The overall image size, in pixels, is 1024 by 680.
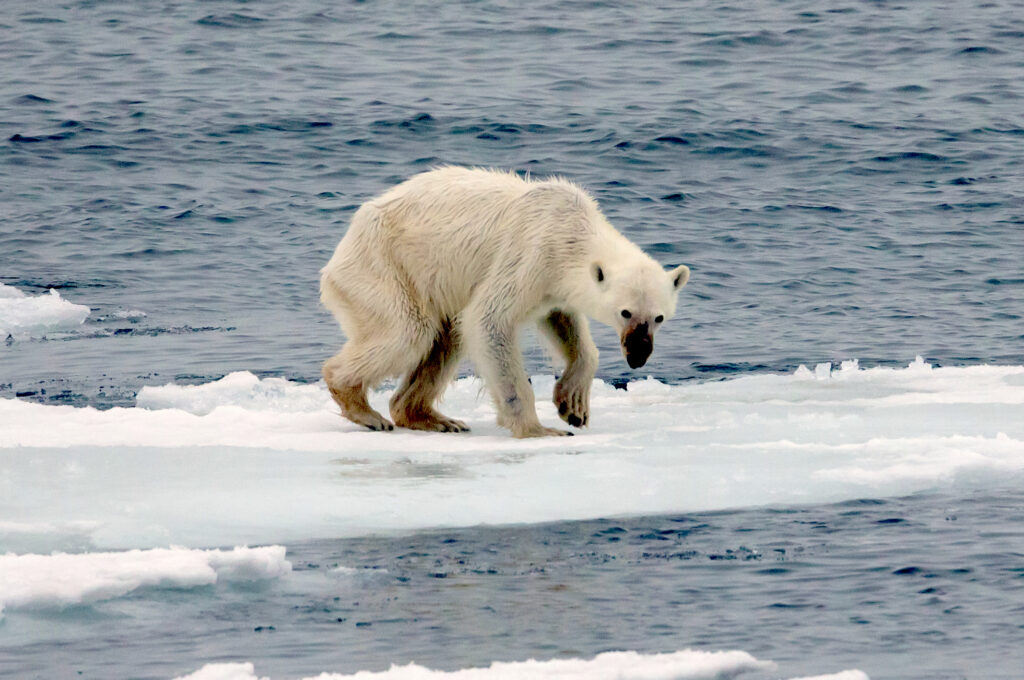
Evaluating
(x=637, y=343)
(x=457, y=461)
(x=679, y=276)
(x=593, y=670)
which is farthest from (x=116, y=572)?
(x=679, y=276)

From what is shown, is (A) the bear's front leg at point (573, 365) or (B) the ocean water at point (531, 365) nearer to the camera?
(B) the ocean water at point (531, 365)

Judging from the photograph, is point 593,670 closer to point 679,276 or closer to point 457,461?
point 457,461

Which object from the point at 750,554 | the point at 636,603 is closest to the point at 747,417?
the point at 750,554

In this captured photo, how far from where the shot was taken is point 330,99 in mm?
21766

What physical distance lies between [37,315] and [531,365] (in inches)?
167

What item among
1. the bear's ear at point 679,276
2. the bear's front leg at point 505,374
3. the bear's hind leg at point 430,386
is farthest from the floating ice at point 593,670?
the bear's hind leg at point 430,386

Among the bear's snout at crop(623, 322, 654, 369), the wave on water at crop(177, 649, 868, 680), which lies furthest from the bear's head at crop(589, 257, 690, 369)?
the wave on water at crop(177, 649, 868, 680)

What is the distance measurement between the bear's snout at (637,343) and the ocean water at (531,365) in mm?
556

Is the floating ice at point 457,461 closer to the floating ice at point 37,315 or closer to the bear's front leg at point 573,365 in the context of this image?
the bear's front leg at point 573,365

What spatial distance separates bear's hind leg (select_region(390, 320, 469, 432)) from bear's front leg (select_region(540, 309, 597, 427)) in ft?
1.92

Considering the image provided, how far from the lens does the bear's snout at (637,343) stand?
761cm

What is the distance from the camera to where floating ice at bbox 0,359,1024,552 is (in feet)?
22.1

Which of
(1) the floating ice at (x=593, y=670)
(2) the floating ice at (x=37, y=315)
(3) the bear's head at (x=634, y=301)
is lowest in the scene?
(2) the floating ice at (x=37, y=315)

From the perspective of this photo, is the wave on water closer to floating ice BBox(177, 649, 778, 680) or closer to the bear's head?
floating ice BBox(177, 649, 778, 680)
